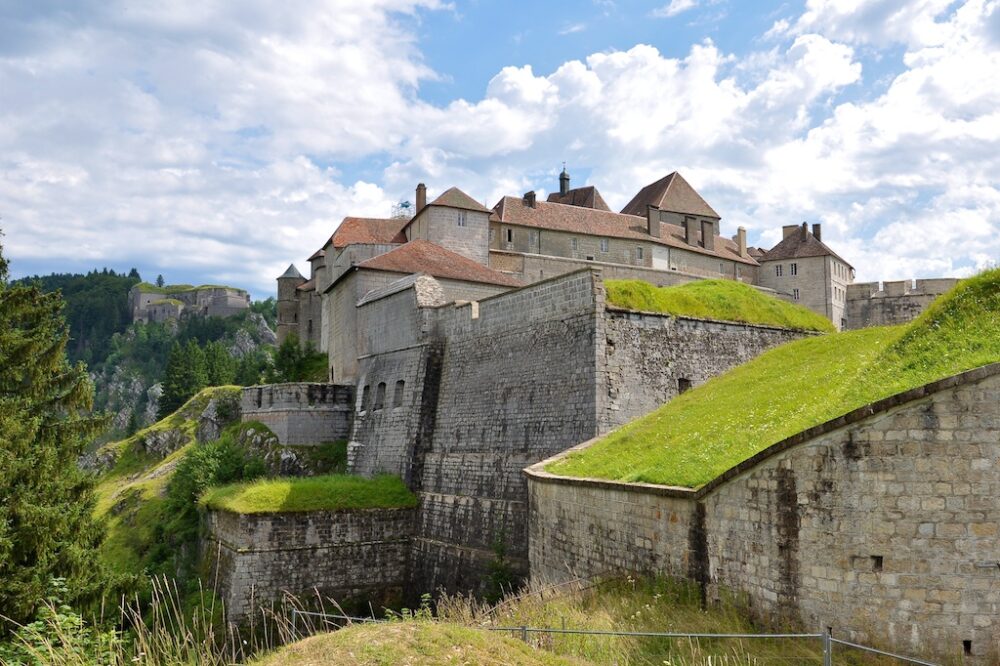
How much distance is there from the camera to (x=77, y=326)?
161250 mm

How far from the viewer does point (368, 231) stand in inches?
1866

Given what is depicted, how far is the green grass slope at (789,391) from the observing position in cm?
1008

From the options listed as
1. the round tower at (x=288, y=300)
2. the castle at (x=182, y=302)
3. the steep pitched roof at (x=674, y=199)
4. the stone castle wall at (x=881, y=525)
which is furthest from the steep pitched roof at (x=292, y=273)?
the castle at (x=182, y=302)

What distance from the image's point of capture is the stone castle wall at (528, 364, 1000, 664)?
8.05 metres

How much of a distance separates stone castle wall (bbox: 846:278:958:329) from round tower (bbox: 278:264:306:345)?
117ft

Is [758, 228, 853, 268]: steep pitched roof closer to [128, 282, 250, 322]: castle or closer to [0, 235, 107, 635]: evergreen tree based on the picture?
[0, 235, 107, 635]: evergreen tree

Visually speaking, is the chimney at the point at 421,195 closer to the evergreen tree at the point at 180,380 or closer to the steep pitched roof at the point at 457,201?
the steep pitched roof at the point at 457,201

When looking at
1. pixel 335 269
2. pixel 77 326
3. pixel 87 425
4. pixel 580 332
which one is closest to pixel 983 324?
pixel 580 332

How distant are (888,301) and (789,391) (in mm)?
30056

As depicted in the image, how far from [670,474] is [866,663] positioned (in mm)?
4004

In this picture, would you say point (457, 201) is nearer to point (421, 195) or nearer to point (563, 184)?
point (421, 195)

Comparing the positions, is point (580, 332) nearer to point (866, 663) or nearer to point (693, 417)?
point (693, 417)

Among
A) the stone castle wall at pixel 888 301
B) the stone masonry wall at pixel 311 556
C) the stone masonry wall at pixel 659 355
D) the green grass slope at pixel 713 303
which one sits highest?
the stone castle wall at pixel 888 301

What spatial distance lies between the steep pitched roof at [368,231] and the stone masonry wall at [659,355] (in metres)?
26.3
